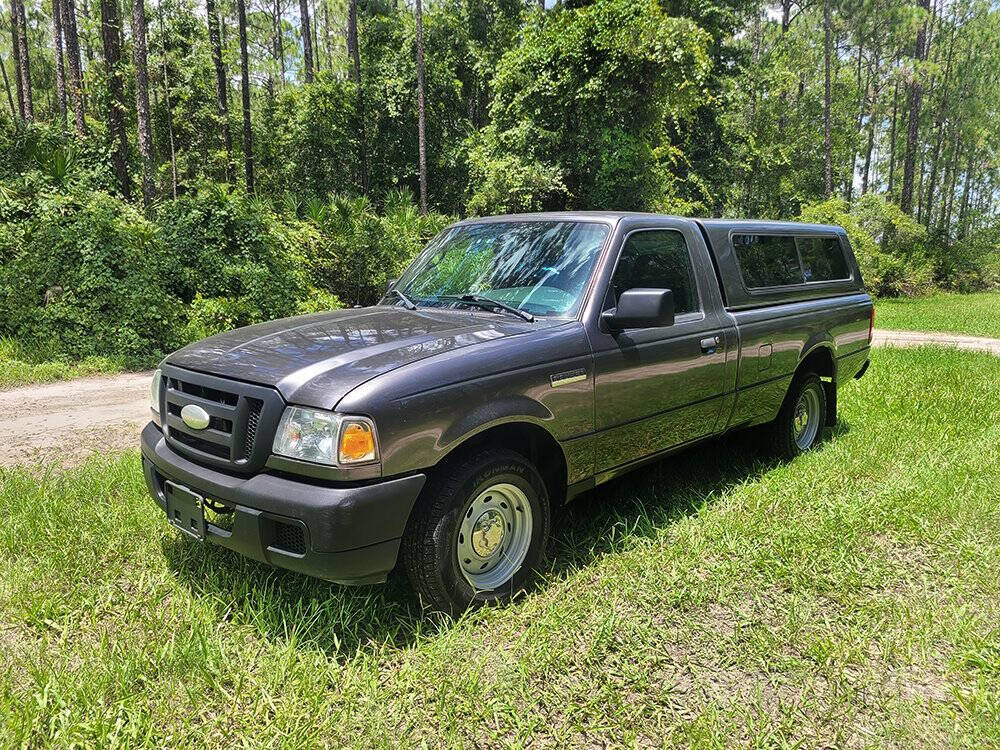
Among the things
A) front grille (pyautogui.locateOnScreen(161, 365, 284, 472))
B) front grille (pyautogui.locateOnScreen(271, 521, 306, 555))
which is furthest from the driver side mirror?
front grille (pyautogui.locateOnScreen(271, 521, 306, 555))

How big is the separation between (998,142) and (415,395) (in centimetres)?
6129

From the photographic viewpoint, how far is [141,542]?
383 cm

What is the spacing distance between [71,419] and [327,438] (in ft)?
19.6

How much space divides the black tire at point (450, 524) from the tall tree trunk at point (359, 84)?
24553mm

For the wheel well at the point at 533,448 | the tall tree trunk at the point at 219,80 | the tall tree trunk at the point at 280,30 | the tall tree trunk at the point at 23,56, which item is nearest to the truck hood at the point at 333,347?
the wheel well at the point at 533,448

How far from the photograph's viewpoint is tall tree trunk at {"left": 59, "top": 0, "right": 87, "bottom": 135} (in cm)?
1738

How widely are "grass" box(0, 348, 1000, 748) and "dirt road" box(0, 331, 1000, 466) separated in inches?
53.6

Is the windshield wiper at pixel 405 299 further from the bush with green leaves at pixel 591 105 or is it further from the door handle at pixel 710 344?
the bush with green leaves at pixel 591 105

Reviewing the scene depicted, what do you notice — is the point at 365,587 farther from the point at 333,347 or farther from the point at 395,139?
the point at 395,139

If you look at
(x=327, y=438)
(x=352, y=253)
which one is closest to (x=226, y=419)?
(x=327, y=438)

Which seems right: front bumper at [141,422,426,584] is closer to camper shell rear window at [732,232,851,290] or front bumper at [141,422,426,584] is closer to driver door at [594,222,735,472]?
driver door at [594,222,735,472]

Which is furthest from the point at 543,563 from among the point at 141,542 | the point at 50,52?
the point at 50,52

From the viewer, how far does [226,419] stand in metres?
2.95

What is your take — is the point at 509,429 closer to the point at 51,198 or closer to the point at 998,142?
the point at 51,198
